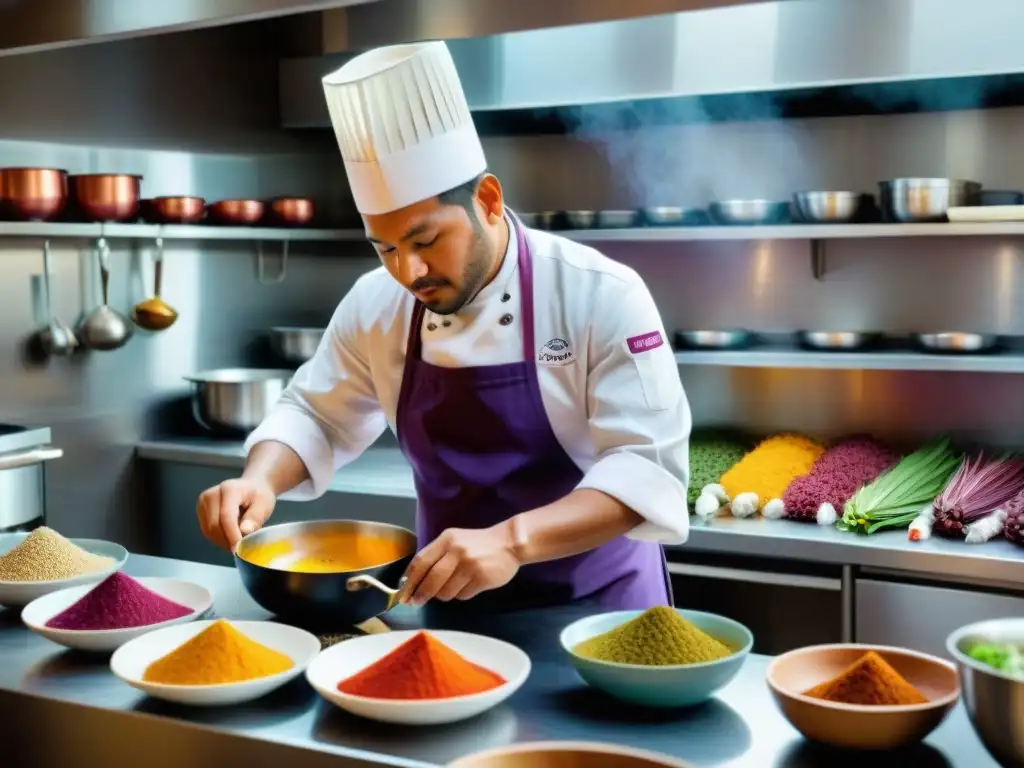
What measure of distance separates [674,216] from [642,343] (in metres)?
1.67

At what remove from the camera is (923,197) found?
10.5 ft

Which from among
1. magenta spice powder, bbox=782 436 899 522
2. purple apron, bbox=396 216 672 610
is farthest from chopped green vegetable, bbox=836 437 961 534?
purple apron, bbox=396 216 672 610

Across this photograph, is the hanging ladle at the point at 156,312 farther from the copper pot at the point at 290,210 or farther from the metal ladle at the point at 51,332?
the copper pot at the point at 290,210

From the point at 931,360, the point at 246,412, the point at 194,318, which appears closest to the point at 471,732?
the point at 931,360

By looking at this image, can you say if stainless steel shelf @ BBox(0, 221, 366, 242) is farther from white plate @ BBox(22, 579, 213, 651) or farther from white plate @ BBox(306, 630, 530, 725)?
white plate @ BBox(306, 630, 530, 725)

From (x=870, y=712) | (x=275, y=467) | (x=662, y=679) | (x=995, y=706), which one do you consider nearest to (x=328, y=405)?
(x=275, y=467)

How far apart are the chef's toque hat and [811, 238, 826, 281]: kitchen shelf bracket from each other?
2023 millimetres

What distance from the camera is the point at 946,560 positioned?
277 centimetres

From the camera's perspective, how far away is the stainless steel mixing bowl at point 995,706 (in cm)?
120

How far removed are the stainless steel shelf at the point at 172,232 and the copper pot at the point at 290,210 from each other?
0.14 ft

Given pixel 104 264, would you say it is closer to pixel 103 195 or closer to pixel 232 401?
pixel 103 195

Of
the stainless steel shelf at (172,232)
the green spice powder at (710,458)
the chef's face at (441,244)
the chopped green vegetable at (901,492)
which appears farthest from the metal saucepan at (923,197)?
the stainless steel shelf at (172,232)

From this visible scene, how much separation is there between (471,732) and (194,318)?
2.94 meters

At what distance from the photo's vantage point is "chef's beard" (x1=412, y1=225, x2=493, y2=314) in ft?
6.26
